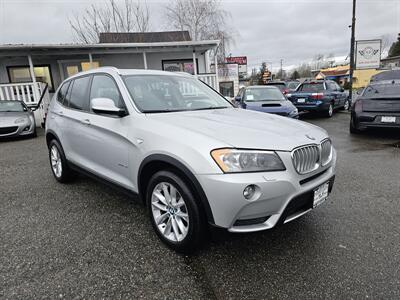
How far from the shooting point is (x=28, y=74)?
14.6 meters

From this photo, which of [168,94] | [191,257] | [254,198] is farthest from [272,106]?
[254,198]

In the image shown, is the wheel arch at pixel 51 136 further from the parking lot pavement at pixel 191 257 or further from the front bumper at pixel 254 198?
the front bumper at pixel 254 198

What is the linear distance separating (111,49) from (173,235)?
41.7ft

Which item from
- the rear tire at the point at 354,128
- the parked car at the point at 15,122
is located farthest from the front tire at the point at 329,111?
the parked car at the point at 15,122

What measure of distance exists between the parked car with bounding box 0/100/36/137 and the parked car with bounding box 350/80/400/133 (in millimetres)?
9757

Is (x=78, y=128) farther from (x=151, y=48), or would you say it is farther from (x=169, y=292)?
(x=151, y=48)

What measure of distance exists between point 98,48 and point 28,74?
13.8ft

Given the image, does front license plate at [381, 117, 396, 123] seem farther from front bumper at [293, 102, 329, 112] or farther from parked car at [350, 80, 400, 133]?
front bumper at [293, 102, 329, 112]

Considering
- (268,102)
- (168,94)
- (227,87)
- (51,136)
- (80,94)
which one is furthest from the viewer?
(227,87)

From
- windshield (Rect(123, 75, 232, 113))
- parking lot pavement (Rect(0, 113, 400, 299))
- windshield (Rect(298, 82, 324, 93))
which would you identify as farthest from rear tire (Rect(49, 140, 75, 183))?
windshield (Rect(298, 82, 324, 93))

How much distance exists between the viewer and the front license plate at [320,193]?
259cm

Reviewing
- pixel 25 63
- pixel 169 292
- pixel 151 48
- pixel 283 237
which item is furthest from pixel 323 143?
pixel 25 63

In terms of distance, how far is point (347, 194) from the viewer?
401 cm

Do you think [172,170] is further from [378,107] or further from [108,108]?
[378,107]
